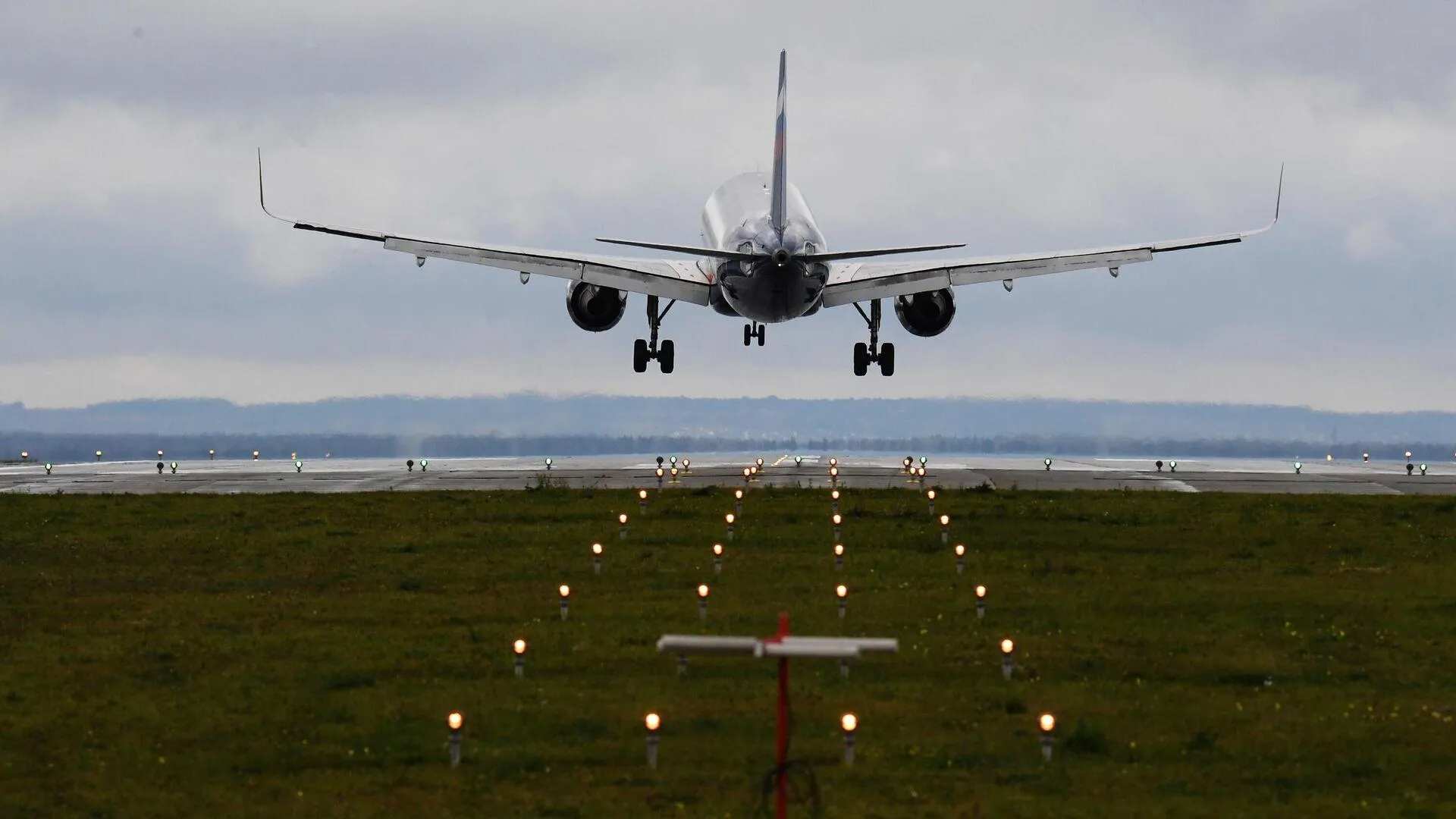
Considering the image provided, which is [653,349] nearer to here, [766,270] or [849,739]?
[766,270]

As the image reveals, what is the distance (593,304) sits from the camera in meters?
69.1

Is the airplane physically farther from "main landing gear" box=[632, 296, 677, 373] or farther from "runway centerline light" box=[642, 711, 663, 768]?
"runway centerline light" box=[642, 711, 663, 768]

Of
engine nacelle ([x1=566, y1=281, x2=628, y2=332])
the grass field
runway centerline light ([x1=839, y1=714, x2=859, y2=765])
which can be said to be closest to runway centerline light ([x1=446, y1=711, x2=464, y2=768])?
the grass field

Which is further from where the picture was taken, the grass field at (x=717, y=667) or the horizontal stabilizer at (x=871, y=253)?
the horizontal stabilizer at (x=871, y=253)

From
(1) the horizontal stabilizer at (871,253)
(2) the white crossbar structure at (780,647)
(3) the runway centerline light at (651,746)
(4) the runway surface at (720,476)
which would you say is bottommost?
(3) the runway centerline light at (651,746)

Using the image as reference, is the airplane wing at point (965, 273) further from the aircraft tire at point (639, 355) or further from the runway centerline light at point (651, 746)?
the runway centerline light at point (651, 746)

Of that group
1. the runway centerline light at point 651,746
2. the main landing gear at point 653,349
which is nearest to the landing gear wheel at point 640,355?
the main landing gear at point 653,349

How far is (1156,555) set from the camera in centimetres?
4550

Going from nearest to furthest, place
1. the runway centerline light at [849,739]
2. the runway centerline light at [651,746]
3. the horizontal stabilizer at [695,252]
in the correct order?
the runway centerline light at [849,739] < the runway centerline light at [651,746] < the horizontal stabilizer at [695,252]

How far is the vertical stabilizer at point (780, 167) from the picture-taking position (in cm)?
5997

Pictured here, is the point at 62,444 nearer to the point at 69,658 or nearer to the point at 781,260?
the point at 781,260

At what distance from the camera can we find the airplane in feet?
195

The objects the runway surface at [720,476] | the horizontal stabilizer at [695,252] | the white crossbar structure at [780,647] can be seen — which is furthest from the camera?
the runway surface at [720,476]

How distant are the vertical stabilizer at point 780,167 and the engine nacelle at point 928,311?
648 cm
